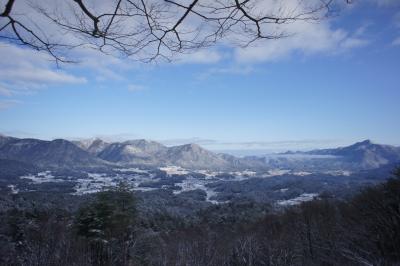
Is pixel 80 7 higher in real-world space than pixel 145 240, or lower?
higher

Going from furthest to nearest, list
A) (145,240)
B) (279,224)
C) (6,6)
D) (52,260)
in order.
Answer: (279,224)
(145,240)
(52,260)
(6,6)

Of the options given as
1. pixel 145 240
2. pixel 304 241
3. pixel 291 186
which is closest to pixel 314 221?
pixel 304 241

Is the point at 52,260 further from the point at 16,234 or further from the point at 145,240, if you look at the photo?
the point at 16,234

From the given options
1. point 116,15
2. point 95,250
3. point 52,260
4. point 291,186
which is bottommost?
point 291,186

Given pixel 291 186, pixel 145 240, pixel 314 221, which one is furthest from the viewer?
pixel 291 186

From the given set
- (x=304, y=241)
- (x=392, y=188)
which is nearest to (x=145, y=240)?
(x=304, y=241)

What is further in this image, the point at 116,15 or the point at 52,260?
the point at 52,260
